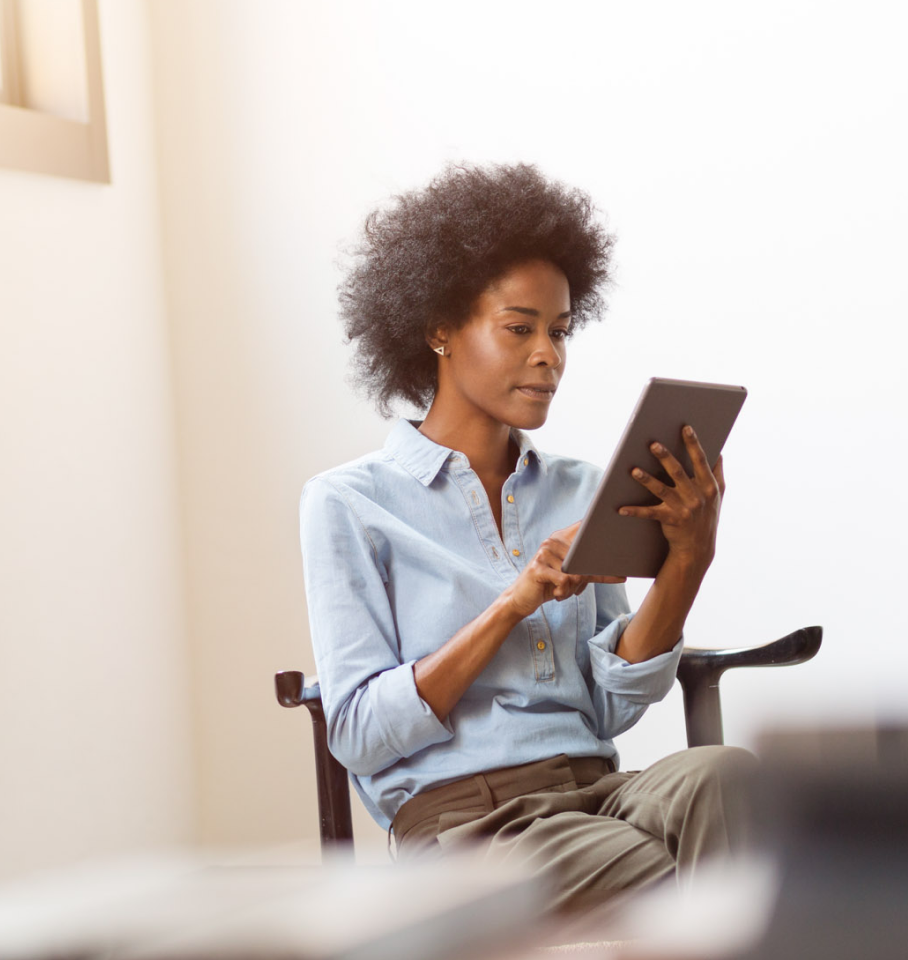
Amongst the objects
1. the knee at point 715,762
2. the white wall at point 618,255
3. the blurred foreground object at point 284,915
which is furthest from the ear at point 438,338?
the blurred foreground object at point 284,915

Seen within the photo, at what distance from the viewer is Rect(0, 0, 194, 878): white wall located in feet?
7.39

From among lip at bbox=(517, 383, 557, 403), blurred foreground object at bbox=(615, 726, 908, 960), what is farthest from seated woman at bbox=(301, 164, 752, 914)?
blurred foreground object at bbox=(615, 726, 908, 960)

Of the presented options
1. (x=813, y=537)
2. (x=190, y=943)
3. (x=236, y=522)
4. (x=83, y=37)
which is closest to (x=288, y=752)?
(x=236, y=522)

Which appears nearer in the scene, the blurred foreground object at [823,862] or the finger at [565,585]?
the blurred foreground object at [823,862]

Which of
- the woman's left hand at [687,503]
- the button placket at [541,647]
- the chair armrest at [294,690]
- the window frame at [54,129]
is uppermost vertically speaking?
the window frame at [54,129]

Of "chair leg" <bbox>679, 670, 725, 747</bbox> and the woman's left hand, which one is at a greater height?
the woman's left hand

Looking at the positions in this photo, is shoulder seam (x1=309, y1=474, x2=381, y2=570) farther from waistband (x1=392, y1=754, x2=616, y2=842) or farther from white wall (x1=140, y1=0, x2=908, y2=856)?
white wall (x1=140, y1=0, x2=908, y2=856)

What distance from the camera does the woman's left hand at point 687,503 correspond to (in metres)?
1.31

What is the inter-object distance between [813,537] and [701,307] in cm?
49

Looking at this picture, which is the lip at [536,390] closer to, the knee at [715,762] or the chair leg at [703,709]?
the chair leg at [703,709]

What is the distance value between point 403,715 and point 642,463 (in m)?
0.38

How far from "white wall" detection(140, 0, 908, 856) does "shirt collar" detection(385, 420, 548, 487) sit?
0.76 meters

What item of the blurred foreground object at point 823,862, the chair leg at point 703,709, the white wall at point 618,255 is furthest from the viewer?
the white wall at point 618,255

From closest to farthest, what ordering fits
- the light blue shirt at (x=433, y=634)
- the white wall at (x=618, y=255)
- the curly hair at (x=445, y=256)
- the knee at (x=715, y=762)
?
the knee at (x=715, y=762) < the light blue shirt at (x=433, y=634) < the curly hair at (x=445, y=256) < the white wall at (x=618, y=255)
